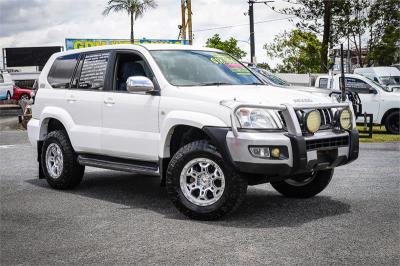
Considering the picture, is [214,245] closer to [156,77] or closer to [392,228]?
[392,228]

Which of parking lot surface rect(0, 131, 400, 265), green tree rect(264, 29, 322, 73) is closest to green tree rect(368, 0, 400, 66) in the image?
green tree rect(264, 29, 322, 73)

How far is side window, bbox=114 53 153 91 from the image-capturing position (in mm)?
7779

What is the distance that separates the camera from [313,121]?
6.50 meters

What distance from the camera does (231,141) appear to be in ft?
20.6

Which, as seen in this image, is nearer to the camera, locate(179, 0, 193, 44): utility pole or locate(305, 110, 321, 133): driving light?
locate(305, 110, 321, 133): driving light

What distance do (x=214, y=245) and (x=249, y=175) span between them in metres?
1.24

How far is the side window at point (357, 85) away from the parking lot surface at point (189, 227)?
9.75 m

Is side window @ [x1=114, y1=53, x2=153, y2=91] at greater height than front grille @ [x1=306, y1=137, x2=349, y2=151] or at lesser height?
greater

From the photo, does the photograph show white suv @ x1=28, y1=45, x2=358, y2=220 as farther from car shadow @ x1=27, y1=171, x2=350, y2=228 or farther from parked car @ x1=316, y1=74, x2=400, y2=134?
parked car @ x1=316, y1=74, x2=400, y2=134

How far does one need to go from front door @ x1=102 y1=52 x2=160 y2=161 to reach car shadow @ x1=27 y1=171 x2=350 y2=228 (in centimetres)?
62

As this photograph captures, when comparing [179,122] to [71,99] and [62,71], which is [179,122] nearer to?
[71,99]

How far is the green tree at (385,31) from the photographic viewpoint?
39906 millimetres

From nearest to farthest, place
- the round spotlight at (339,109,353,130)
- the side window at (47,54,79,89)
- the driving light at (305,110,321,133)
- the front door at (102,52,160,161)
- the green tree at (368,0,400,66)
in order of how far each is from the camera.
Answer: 1. the driving light at (305,110,321,133)
2. the round spotlight at (339,109,353,130)
3. the front door at (102,52,160,161)
4. the side window at (47,54,79,89)
5. the green tree at (368,0,400,66)

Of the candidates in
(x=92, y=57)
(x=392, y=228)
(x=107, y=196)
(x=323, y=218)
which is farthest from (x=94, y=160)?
(x=392, y=228)
